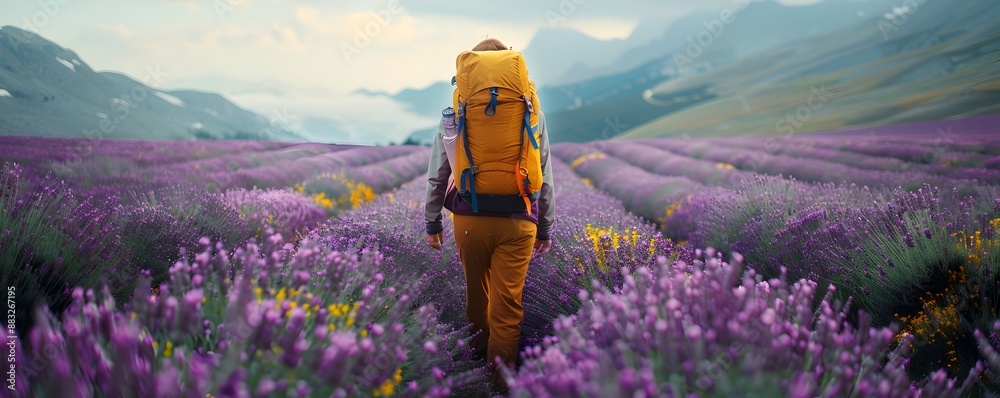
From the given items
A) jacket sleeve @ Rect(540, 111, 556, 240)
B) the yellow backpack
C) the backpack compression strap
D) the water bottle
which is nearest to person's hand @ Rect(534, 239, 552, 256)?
jacket sleeve @ Rect(540, 111, 556, 240)

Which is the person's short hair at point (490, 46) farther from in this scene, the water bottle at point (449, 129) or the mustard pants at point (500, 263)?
the mustard pants at point (500, 263)

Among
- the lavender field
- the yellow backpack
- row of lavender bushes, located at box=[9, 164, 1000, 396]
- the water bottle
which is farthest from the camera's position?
the water bottle

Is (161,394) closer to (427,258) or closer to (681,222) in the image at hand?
(427,258)

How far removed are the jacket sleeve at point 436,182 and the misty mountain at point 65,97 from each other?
3.71m

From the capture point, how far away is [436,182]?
3.29 m

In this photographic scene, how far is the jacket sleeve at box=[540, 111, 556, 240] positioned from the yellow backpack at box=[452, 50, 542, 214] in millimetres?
119

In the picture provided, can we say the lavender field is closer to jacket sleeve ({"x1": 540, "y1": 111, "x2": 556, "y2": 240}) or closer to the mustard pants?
the mustard pants

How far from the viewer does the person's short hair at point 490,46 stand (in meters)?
3.11

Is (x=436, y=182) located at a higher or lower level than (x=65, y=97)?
lower

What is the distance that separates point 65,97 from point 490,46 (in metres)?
4.36

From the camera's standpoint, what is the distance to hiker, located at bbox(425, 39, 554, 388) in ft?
9.37

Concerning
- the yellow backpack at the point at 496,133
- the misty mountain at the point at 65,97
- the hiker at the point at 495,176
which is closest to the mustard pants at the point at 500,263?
the hiker at the point at 495,176

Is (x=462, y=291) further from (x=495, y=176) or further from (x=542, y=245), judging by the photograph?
(x=495, y=176)

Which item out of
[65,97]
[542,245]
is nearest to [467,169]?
[542,245]
